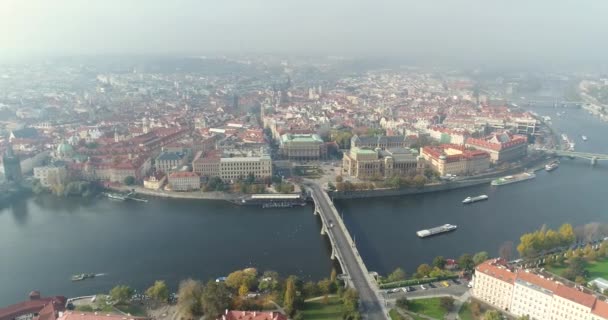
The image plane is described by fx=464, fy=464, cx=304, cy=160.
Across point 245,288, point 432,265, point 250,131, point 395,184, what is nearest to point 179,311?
point 245,288

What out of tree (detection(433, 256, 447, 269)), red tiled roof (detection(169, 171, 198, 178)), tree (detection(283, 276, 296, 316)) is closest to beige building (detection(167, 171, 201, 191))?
red tiled roof (detection(169, 171, 198, 178))

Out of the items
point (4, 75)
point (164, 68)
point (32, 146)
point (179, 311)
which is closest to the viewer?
point (179, 311)

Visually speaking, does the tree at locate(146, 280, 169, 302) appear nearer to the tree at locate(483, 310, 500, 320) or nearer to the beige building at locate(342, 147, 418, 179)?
the tree at locate(483, 310, 500, 320)

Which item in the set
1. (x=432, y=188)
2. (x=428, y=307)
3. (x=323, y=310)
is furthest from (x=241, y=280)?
(x=432, y=188)

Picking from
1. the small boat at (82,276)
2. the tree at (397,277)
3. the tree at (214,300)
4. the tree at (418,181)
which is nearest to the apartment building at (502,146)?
the tree at (418,181)

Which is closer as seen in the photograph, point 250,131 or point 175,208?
point 175,208

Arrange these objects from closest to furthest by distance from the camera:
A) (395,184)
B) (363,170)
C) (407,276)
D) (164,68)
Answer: (407,276), (395,184), (363,170), (164,68)

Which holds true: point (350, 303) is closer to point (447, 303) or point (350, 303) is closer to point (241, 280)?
point (447, 303)

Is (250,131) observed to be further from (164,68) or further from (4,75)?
(164,68)
